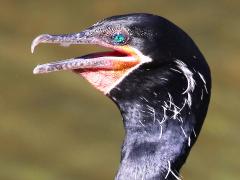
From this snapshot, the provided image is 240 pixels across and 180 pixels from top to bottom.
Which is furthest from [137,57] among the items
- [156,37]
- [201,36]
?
[201,36]

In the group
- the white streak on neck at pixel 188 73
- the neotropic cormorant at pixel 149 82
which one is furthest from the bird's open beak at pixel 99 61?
the white streak on neck at pixel 188 73

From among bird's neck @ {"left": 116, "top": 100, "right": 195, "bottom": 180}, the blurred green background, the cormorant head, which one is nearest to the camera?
the cormorant head

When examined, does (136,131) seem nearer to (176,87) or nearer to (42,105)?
(176,87)

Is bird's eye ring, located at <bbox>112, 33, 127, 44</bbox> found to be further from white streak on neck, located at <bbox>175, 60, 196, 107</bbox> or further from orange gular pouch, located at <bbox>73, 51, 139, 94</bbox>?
white streak on neck, located at <bbox>175, 60, 196, 107</bbox>

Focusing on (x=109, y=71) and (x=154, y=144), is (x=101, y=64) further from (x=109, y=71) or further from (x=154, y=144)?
(x=154, y=144)

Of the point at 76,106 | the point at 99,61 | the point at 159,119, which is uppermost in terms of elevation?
the point at 99,61

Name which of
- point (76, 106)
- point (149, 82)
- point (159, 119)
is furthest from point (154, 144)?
point (76, 106)

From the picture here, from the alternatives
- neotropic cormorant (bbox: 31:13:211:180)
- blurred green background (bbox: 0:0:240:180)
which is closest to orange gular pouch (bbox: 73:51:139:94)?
neotropic cormorant (bbox: 31:13:211:180)
